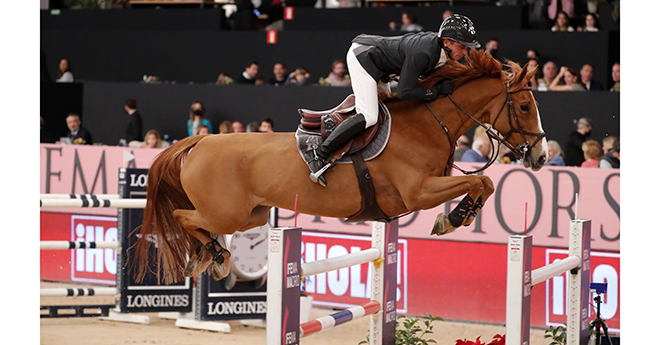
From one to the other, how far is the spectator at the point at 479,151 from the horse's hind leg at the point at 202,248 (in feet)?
11.1

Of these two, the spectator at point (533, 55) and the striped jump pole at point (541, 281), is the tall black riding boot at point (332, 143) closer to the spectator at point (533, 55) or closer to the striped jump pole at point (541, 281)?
the striped jump pole at point (541, 281)

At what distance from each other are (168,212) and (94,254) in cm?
425

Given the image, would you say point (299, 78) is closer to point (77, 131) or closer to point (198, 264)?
point (77, 131)

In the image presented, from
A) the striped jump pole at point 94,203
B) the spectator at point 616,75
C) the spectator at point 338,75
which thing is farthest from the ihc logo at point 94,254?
the spectator at point 616,75

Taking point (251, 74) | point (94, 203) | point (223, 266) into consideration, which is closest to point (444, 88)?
point (223, 266)

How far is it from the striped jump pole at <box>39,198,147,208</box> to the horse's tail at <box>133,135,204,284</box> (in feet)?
5.35

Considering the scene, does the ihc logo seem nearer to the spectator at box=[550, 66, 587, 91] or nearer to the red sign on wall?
the red sign on wall

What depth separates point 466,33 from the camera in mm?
3707

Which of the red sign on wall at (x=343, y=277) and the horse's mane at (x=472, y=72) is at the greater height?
the horse's mane at (x=472, y=72)

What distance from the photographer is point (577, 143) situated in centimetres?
726

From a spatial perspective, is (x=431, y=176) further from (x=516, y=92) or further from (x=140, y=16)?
(x=140, y=16)

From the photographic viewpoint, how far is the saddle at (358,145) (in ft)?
12.7

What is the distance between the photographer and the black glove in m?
3.96

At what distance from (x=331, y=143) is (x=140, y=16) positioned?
8.54 m
